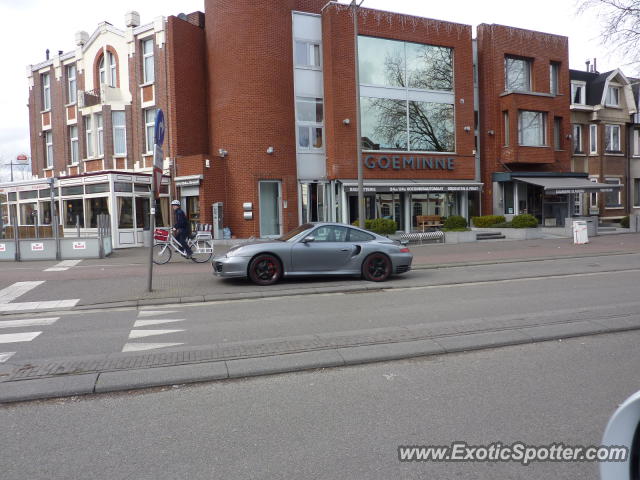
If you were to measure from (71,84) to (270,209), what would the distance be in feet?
47.3

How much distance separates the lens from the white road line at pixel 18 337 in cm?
677

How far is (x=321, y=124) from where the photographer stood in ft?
83.2

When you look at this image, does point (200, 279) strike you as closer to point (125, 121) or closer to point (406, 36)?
point (125, 121)

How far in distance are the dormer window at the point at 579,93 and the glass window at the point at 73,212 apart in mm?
30072

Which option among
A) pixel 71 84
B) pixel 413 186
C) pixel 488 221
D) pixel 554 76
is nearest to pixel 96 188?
pixel 71 84

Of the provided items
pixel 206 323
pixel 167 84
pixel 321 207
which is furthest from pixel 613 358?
pixel 167 84

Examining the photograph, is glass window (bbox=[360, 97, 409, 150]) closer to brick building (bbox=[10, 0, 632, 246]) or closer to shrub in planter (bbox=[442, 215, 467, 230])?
brick building (bbox=[10, 0, 632, 246])

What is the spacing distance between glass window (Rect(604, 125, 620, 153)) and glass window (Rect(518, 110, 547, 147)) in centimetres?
786

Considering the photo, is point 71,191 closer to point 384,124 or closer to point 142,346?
point 384,124

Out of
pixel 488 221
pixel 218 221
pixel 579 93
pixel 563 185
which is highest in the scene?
pixel 579 93

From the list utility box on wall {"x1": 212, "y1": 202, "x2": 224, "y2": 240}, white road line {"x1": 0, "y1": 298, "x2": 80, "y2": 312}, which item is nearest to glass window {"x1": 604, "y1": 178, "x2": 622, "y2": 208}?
utility box on wall {"x1": 212, "y1": 202, "x2": 224, "y2": 240}

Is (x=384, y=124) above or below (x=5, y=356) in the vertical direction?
above

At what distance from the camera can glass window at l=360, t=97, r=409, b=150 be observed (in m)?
25.5

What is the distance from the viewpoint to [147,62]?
2559 centimetres
